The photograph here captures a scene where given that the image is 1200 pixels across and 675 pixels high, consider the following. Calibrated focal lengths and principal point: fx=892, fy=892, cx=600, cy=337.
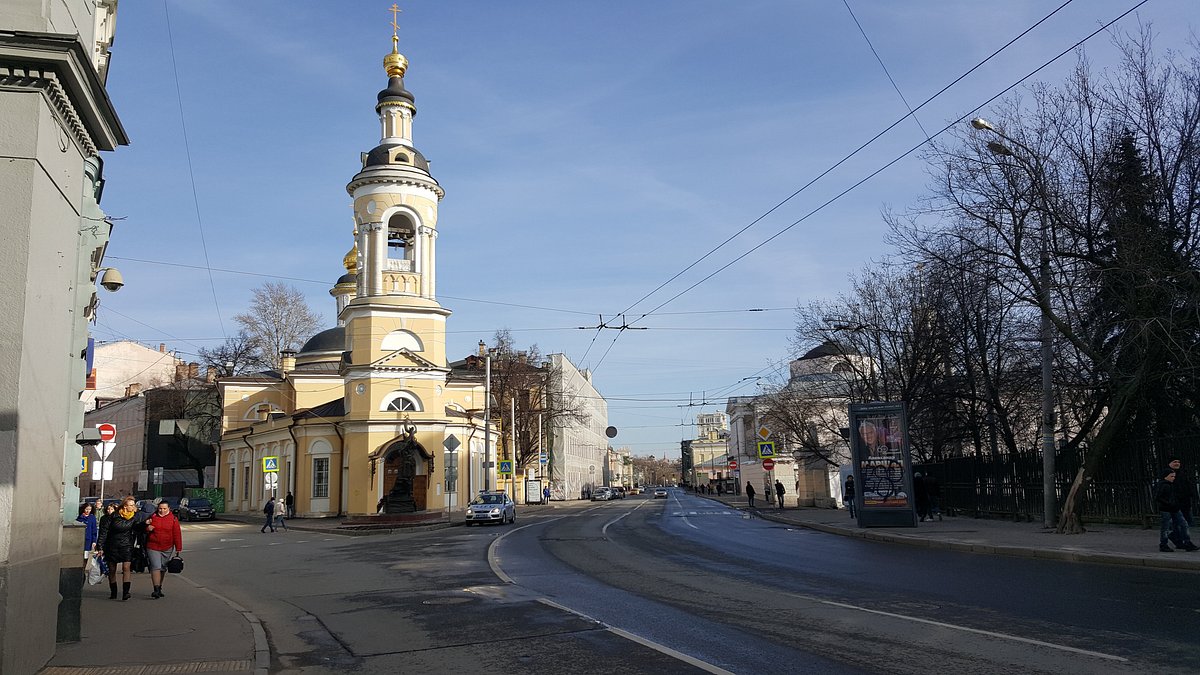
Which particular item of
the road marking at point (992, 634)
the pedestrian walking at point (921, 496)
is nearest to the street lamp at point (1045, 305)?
the pedestrian walking at point (921, 496)

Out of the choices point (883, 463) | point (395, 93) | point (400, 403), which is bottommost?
point (883, 463)

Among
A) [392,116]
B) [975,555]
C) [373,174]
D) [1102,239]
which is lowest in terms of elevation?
[975,555]

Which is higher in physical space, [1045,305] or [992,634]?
[1045,305]

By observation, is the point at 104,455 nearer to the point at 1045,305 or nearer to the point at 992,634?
the point at 992,634

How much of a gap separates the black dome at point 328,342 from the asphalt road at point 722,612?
42678 mm

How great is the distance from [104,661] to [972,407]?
1133 inches

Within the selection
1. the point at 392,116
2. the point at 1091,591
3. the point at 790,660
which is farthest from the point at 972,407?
the point at 392,116

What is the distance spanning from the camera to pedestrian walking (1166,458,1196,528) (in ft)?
51.3

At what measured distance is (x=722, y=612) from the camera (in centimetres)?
1078

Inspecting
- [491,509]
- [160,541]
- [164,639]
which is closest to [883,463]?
[491,509]

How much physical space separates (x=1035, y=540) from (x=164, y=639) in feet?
55.6

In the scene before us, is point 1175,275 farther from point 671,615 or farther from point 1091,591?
point 671,615

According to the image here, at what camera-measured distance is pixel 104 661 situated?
888 centimetres

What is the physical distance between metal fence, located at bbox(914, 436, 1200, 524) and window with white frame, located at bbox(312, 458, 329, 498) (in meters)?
30.6
